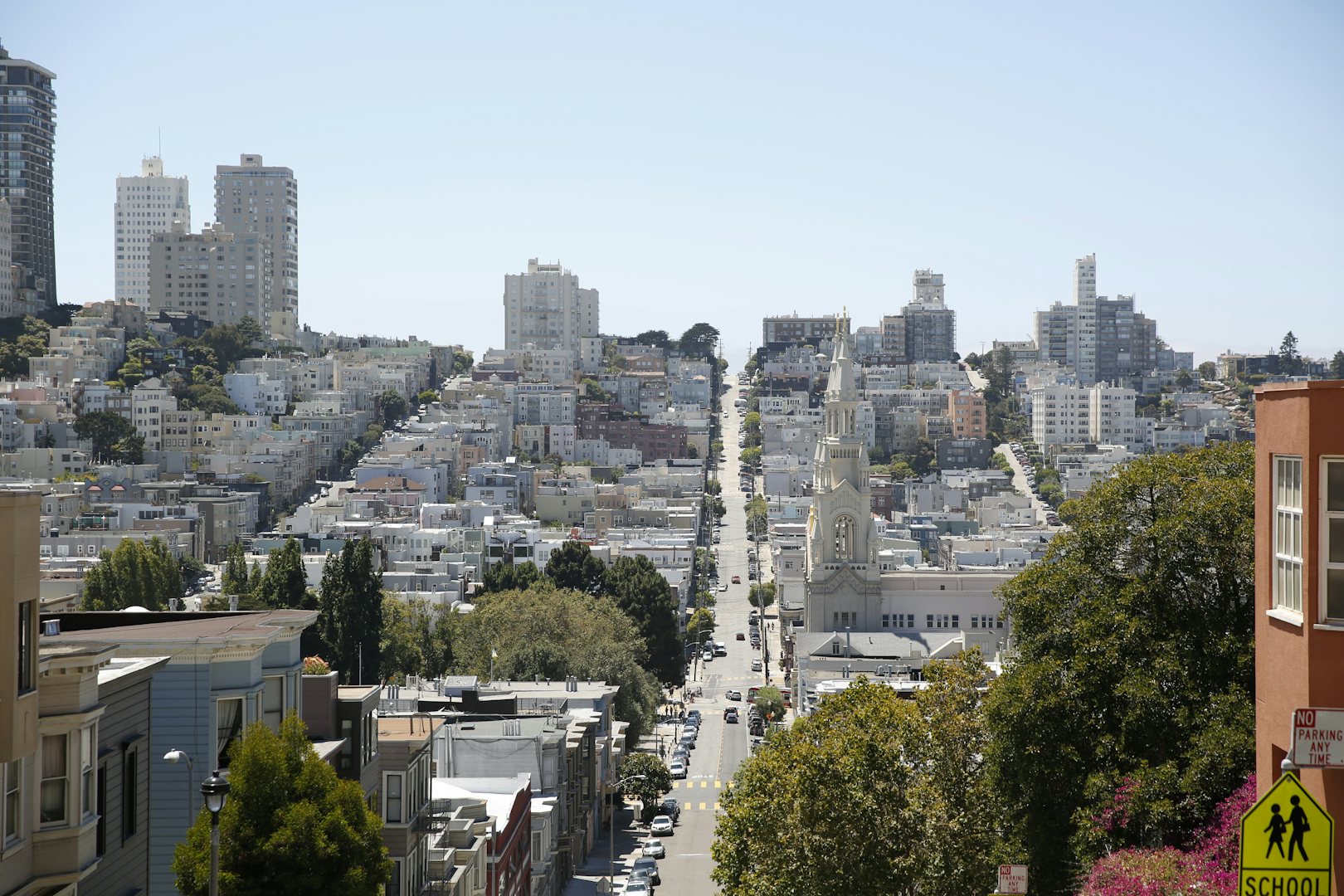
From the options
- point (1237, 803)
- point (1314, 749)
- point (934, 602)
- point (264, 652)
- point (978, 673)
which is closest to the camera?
point (1314, 749)

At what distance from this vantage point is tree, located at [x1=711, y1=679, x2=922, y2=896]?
30.6 m

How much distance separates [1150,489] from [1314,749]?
14035 mm

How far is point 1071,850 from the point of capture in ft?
84.5

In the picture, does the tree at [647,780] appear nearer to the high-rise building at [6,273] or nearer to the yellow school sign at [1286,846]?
the yellow school sign at [1286,846]

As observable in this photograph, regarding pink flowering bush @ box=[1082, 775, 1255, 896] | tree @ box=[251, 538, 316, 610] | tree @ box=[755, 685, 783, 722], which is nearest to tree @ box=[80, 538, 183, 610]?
tree @ box=[251, 538, 316, 610]

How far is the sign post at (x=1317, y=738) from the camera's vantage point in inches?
551

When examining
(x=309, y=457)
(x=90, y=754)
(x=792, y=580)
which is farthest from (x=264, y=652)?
(x=309, y=457)

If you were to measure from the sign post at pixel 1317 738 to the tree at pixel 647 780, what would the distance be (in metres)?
49.8

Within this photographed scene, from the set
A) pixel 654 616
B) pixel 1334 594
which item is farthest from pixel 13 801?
pixel 654 616

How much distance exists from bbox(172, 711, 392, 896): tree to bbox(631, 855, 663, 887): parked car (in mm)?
31351

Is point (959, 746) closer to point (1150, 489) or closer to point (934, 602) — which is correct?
point (1150, 489)

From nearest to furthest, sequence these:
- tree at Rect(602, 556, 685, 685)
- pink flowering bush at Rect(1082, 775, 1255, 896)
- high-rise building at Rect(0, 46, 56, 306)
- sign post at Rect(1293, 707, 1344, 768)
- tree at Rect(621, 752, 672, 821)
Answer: sign post at Rect(1293, 707, 1344, 768) → pink flowering bush at Rect(1082, 775, 1255, 896) → tree at Rect(621, 752, 672, 821) → tree at Rect(602, 556, 685, 685) → high-rise building at Rect(0, 46, 56, 306)

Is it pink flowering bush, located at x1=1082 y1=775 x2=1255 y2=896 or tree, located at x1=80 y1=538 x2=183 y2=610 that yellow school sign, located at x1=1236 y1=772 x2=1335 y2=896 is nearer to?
pink flowering bush, located at x1=1082 y1=775 x2=1255 y2=896

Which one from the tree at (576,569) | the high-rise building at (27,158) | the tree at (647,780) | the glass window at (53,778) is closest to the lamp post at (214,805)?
the glass window at (53,778)
